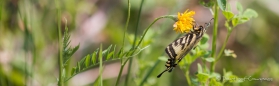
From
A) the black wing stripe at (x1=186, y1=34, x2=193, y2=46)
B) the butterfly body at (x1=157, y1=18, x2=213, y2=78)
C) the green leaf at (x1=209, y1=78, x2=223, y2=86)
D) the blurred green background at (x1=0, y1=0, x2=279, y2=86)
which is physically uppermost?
the black wing stripe at (x1=186, y1=34, x2=193, y2=46)

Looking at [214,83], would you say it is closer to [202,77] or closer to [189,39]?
[202,77]

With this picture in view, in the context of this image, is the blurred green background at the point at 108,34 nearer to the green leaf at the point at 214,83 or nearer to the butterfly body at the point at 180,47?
the green leaf at the point at 214,83

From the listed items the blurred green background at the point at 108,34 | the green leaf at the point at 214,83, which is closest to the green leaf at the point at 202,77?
the green leaf at the point at 214,83

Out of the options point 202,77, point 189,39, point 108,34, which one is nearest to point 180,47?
point 189,39

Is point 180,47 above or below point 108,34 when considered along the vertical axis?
above

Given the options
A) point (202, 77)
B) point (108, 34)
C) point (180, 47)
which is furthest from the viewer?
point (108, 34)

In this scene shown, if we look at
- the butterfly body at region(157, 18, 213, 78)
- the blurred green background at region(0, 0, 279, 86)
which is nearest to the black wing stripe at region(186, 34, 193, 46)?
the butterfly body at region(157, 18, 213, 78)

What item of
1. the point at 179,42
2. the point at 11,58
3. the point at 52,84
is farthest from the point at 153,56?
the point at 179,42

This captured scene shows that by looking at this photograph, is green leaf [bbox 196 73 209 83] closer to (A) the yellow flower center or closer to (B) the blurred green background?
(A) the yellow flower center

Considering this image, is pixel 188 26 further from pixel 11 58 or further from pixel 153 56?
pixel 11 58

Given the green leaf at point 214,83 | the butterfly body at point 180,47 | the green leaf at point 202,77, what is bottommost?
the green leaf at point 214,83

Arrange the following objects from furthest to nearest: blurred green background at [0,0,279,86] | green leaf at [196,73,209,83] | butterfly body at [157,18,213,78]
Result: 1. blurred green background at [0,0,279,86]
2. green leaf at [196,73,209,83]
3. butterfly body at [157,18,213,78]

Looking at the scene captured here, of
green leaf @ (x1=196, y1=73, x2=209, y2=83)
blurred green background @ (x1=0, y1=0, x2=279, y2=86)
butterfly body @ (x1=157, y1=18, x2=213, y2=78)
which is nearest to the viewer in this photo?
butterfly body @ (x1=157, y1=18, x2=213, y2=78)
